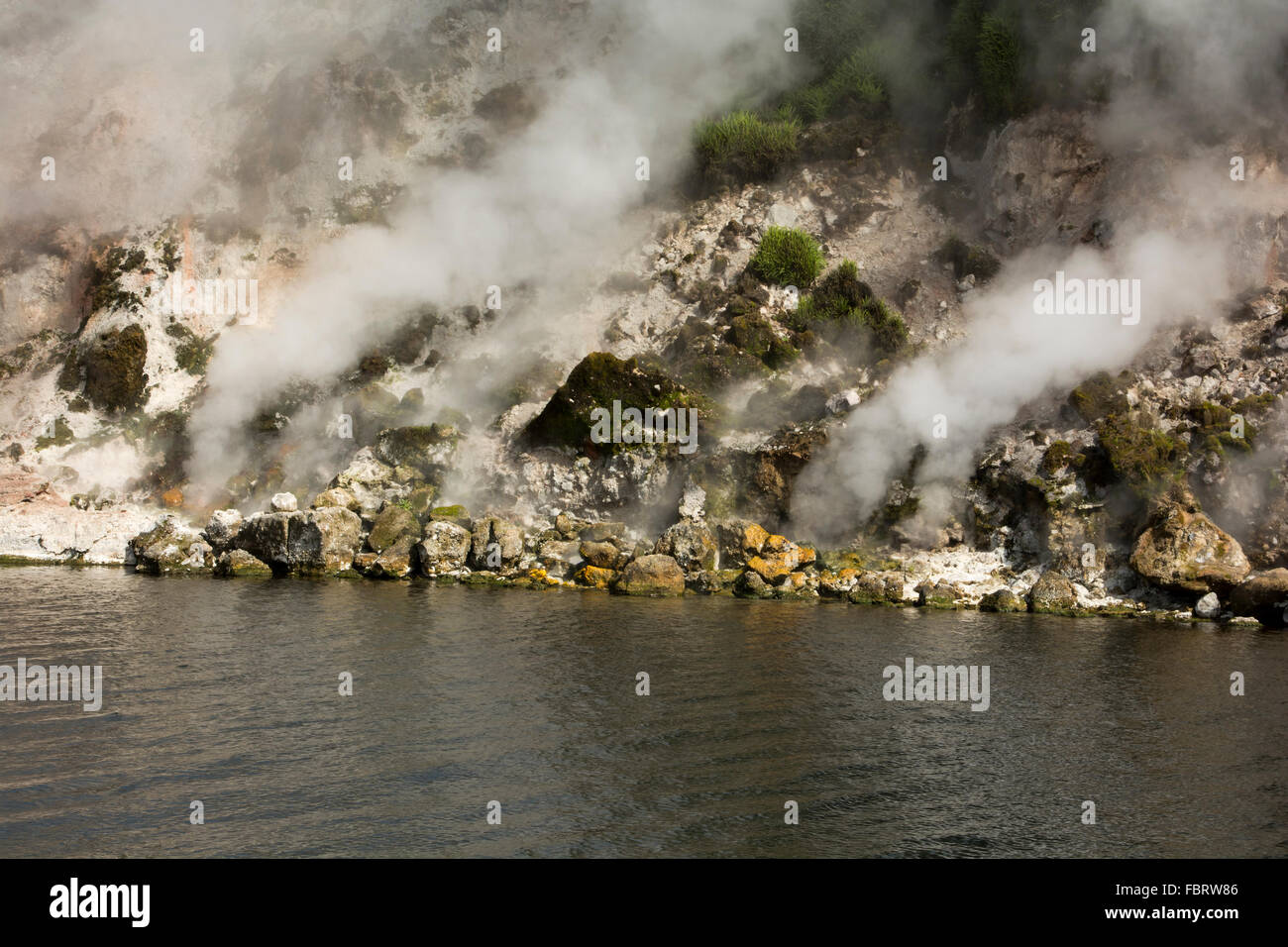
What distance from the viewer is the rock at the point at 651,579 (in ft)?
95.6

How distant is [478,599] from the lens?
27.3 meters

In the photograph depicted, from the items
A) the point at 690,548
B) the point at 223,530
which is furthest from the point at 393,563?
the point at 690,548

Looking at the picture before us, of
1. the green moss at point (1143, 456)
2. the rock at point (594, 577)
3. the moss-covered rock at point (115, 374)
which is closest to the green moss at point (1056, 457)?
the green moss at point (1143, 456)

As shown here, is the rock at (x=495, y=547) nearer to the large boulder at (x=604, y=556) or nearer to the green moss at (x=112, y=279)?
the large boulder at (x=604, y=556)

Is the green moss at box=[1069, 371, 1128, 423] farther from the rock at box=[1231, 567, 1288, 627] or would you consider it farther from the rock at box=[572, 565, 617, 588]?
the rock at box=[572, 565, 617, 588]

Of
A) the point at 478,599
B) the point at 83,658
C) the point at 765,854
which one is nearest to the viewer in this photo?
the point at 765,854

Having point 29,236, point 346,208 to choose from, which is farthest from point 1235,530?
point 29,236

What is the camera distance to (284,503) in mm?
33312

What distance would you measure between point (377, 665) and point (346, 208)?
110 feet

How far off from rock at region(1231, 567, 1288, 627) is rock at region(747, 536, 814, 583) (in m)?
11.4

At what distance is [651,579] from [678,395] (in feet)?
27.7

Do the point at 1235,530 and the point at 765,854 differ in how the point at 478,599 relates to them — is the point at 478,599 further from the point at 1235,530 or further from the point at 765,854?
the point at 1235,530

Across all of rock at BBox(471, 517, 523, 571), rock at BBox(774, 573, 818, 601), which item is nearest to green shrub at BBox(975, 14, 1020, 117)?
rock at BBox(774, 573, 818, 601)

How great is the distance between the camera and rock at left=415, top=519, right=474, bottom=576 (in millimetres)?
31531
